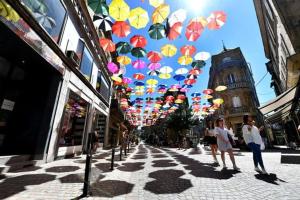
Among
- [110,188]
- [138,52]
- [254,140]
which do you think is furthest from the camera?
[138,52]

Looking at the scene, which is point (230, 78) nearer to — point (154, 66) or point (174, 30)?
point (154, 66)

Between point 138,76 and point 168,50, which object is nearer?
point 168,50

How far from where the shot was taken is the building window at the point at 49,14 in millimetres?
6141

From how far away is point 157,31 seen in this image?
26.9 ft

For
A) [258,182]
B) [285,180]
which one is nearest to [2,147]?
[258,182]

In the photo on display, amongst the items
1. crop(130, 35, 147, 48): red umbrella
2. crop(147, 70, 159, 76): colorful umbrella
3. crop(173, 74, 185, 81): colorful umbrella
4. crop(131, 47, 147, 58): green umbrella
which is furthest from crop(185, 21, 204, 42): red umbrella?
crop(173, 74, 185, 81): colorful umbrella

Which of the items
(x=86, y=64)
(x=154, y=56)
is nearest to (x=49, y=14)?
(x=86, y=64)

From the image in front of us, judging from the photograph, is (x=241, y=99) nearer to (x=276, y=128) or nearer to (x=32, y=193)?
(x=276, y=128)

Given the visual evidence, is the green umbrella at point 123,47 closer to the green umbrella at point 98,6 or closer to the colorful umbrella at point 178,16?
the green umbrella at point 98,6

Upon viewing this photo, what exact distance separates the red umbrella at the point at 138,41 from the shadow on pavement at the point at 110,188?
730 centimetres

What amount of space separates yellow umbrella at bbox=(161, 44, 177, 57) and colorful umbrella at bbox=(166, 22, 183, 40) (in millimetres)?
1134

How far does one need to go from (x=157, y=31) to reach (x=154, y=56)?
225 cm

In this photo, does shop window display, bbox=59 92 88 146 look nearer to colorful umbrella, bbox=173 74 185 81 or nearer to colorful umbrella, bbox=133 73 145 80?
colorful umbrella, bbox=133 73 145 80

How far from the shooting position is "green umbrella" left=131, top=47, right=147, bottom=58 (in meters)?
9.59
